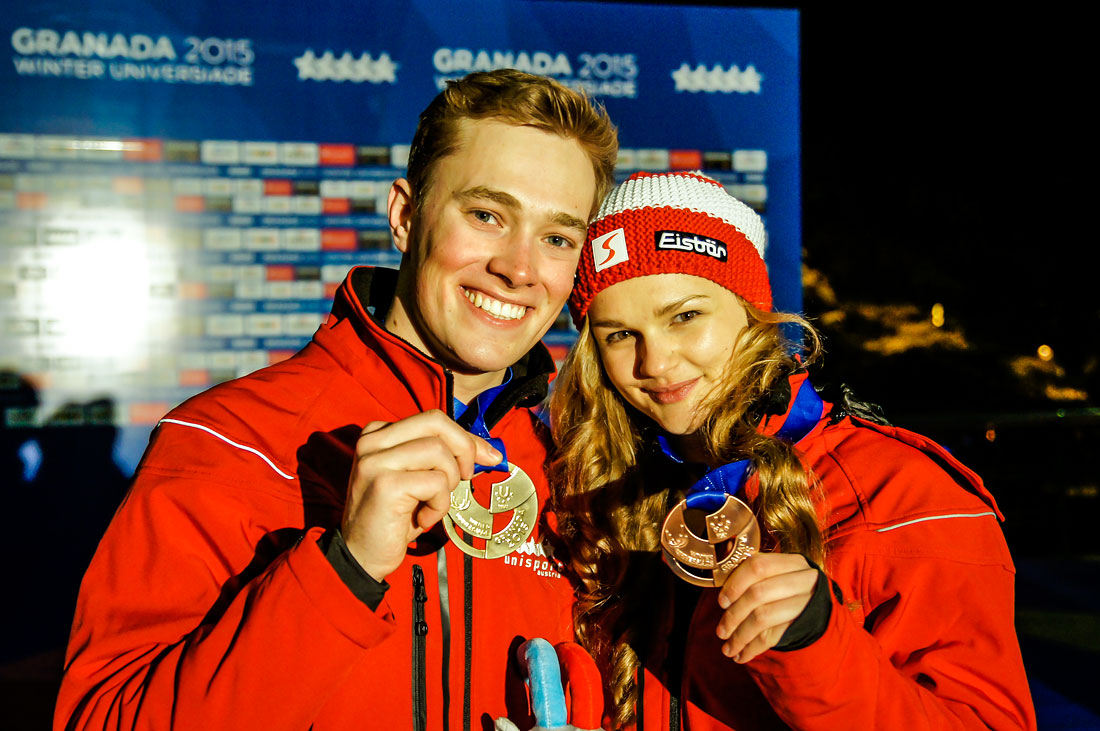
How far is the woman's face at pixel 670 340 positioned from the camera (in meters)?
1.99

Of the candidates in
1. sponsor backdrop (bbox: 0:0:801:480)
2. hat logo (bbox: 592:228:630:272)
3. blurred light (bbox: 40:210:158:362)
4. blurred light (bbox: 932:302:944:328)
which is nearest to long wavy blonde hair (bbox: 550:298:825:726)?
hat logo (bbox: 592:228:630:272)

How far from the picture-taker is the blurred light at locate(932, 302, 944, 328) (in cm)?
1034

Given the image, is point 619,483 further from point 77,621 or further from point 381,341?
point 77,621

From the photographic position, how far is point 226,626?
4.14 feet

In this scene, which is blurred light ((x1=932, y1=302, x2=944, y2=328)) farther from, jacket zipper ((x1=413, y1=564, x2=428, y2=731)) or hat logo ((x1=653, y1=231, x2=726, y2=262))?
jacket zipper ((x1=413, y1=564, x2=428, y2=731))

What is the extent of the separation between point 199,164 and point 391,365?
2101 mm

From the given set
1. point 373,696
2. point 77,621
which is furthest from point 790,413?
point 77,621

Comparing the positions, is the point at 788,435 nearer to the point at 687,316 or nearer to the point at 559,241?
the point at 687,316

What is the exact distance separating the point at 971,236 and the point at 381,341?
397 inches

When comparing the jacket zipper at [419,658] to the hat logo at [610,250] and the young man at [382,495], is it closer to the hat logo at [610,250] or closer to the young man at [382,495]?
the young man at [382,495]

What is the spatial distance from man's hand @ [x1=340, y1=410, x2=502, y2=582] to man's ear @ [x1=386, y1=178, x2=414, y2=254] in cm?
86

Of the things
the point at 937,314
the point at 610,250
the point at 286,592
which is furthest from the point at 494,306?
the point at 937,314

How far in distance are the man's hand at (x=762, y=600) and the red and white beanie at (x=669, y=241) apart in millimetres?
926

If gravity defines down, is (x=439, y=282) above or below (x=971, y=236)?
below
